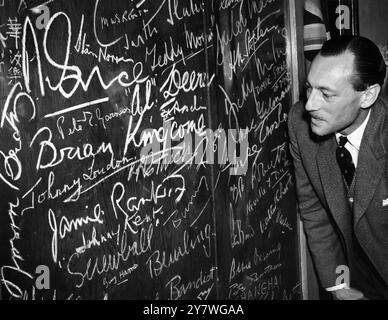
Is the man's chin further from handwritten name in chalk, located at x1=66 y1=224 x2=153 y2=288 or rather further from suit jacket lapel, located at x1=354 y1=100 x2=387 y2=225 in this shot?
handwritten name in chalk, located at x1=66 y1=224 x2=153 y2=288

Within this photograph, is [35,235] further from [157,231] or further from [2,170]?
[157,231]

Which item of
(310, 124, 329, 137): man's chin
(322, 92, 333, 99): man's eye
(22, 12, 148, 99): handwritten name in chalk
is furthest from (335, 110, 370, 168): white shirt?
(22, 12, 148, 99): handwritten name in chalk

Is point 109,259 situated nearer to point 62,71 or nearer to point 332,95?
point 62,71

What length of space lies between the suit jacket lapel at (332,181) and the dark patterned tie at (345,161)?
0.09ft

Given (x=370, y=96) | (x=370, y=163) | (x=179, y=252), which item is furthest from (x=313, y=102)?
(x=179, y=252)

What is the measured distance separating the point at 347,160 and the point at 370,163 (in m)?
0.15

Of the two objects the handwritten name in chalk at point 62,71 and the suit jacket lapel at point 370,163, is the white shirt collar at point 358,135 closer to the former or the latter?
the suit jacket lapel at point 370,163

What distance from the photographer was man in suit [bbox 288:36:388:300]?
89.7 inches

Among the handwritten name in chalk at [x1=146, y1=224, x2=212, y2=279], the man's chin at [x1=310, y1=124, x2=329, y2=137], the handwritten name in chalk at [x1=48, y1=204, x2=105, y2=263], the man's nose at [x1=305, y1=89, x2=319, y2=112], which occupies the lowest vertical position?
the handwritten name in chalk at [x1=146, y1=224, x2=212, y2=279]

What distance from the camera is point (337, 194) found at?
2.48 m

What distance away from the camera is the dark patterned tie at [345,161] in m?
2.43

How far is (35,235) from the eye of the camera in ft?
6.20

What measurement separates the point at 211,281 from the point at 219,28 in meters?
1.54
